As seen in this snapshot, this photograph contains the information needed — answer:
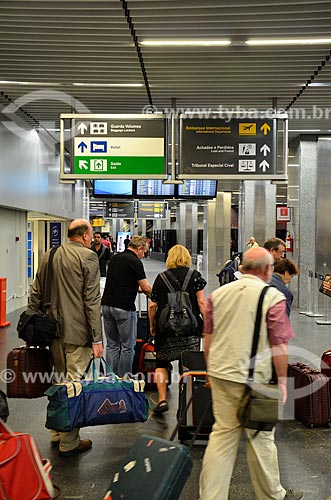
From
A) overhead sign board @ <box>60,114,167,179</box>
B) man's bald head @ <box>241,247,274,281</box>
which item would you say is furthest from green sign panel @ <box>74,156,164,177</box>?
man's bald head @ <box>241,247,274,281</box>

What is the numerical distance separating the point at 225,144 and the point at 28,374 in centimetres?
441

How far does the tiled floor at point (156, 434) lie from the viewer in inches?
162

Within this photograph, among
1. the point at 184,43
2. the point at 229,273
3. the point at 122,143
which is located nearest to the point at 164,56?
the point at 184,43

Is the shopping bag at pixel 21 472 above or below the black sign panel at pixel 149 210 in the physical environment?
below

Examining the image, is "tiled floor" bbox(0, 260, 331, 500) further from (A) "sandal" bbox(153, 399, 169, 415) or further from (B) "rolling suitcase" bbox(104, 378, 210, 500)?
(B) "rolling suitcase" bbox(104, 378, 210, 500)

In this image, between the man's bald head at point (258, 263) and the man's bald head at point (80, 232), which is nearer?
the man's bald head at point (258, 263)

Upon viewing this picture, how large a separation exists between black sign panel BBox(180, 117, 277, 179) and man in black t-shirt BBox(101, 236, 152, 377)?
82.6 inches

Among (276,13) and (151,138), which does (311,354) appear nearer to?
(151,138)

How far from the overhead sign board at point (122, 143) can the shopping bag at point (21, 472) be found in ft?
17.8

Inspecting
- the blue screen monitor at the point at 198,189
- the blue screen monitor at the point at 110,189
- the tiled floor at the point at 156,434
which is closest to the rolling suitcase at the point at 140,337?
the tiled floor at the point at 156,434

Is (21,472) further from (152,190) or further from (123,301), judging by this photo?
(152,190)

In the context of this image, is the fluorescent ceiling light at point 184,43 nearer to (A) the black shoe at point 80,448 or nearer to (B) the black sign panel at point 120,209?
(A) the black shoe at point 80,448

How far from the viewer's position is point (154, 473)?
9.30ft

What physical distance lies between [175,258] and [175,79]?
9.78 feet
